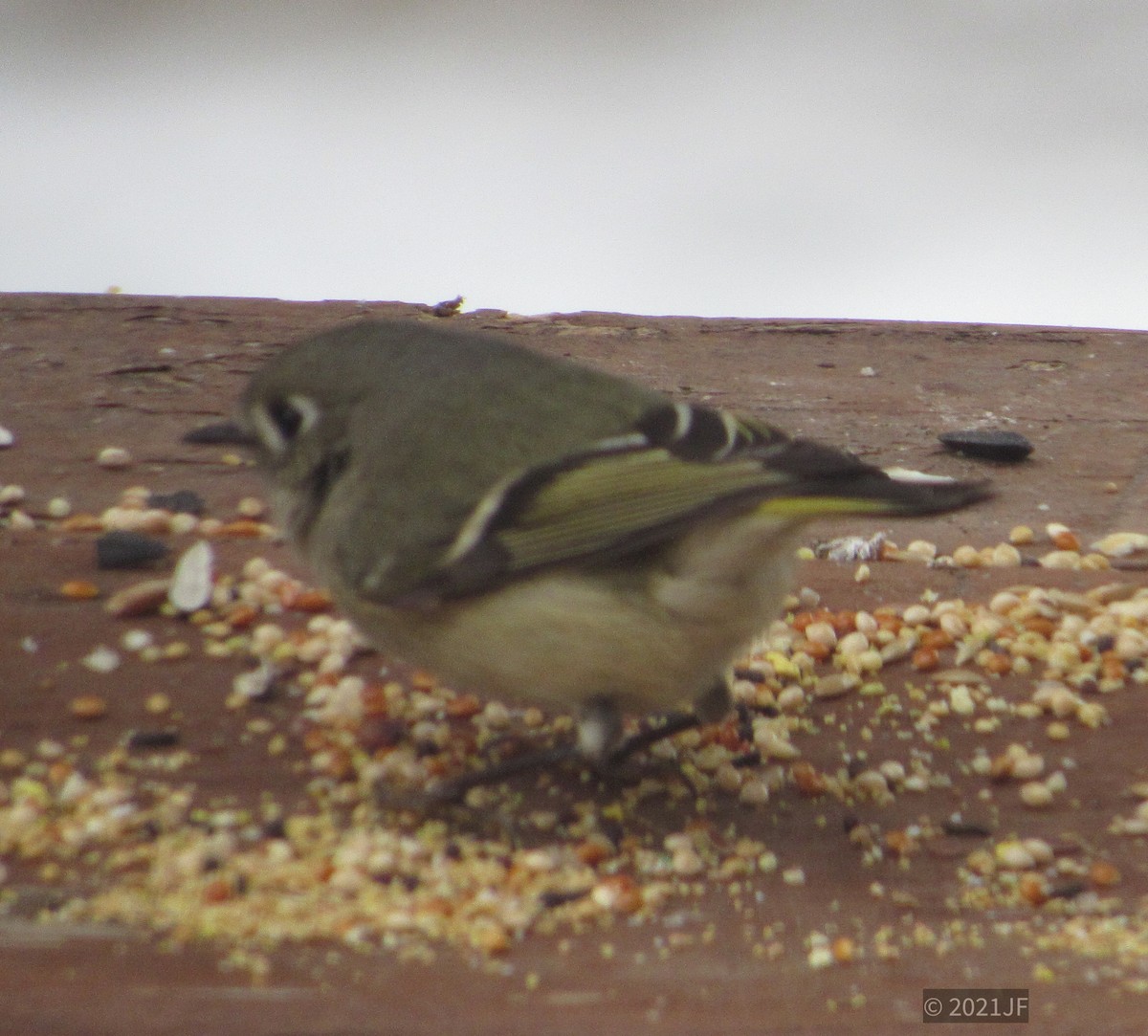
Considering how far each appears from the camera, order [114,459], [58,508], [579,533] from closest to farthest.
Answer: [579,533] < [58,508] < [114,459]


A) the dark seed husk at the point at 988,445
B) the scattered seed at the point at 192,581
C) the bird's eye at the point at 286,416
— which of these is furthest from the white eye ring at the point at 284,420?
the dark seed husk at the point at 988,445

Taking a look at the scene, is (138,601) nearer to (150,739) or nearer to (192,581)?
(192,581)

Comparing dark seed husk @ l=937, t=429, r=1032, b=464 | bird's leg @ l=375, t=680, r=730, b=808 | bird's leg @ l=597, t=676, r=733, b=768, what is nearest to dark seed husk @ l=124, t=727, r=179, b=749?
bird's leg @ l=375, t=680, r=730, b=808

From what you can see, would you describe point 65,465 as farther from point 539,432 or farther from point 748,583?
point 748,583

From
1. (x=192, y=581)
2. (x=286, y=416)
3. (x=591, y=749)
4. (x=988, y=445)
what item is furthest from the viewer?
(x=988, y=445)

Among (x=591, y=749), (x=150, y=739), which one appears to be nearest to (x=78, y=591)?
(x=150, y=739)

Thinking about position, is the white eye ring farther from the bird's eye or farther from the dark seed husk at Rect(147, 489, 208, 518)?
the dark seed husk at Rect(147, 489, 208, 518)
